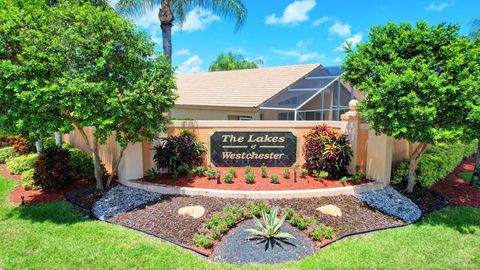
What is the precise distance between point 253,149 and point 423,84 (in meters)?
5.90

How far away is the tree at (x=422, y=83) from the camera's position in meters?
7.67

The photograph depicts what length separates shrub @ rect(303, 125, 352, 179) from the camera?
33.6 feet

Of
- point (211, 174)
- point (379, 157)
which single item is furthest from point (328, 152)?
point (211, 174)

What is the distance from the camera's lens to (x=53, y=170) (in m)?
10.6

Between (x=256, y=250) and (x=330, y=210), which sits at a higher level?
(x=330, y=210)

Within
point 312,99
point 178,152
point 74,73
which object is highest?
point 74,73

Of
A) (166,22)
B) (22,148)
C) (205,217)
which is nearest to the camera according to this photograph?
(205,217)

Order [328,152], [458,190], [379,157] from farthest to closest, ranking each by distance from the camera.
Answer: [458,190] → [328,152] → [379,157]

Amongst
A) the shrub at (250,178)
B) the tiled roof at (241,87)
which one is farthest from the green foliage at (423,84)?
the tiled roof at (241,87)

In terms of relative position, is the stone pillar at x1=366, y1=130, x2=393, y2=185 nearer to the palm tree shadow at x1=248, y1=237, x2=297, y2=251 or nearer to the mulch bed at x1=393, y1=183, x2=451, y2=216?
the mulch bed at x1=393, y1=183, x2=451, y2=216

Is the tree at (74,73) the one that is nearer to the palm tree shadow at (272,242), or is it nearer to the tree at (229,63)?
the palm tree shadow at (272,242)

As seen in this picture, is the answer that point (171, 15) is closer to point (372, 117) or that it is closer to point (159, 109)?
point (159, 109)

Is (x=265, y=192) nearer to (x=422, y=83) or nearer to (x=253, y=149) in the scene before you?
(x=253, y=149)

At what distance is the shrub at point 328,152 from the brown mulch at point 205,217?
1390 mm
